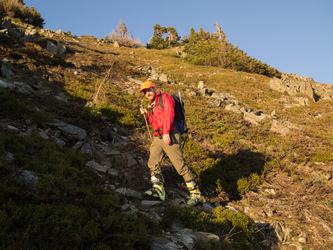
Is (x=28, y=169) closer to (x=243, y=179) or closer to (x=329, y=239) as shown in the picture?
(x=243, y=179)

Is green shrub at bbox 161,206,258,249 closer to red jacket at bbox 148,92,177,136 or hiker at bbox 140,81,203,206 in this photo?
hiker at bbox 140,81,203,206

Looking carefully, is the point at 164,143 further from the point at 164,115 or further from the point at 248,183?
the point at 248,183

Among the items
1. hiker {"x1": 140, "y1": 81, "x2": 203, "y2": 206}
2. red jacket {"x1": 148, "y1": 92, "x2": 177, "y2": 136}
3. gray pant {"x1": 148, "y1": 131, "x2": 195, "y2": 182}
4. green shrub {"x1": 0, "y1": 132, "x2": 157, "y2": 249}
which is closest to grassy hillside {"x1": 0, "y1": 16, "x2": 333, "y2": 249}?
green shrub {"x1": 0, "y1": 132, "x2": 157, "y2": 249}

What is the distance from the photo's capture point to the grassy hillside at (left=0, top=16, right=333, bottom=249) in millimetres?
2652

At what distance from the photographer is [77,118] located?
697cm

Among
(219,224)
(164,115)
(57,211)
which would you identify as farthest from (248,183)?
(57,211)

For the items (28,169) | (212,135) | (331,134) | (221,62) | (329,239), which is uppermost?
(221,62)

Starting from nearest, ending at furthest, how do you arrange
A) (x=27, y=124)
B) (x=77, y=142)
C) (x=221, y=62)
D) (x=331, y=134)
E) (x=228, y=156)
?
(x=27, y=124), (x=77, y=142), (x=228, y=156), (x=331, y=134), (x=221, y=62)

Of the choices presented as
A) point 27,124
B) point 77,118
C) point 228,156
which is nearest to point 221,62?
point 228,156

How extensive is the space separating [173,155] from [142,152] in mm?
2402

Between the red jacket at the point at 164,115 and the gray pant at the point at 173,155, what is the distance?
0.76 feet

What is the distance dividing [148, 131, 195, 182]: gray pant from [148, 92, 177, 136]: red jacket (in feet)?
0.76

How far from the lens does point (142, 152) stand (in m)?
6.63

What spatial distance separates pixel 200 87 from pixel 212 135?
27.9ft
